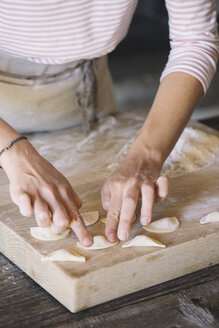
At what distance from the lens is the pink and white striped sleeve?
1.27 metres

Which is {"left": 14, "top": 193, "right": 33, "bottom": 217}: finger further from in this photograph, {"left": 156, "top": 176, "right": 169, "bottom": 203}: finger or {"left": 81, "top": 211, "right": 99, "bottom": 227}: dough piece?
{"left": 156, "top": 176, "right": 169, "bottom": 203}: finger

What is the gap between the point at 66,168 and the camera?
134 centimetres

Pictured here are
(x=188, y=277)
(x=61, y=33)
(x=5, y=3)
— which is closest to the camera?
(x=188, y=277)

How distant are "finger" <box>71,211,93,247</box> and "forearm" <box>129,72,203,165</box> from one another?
224mm

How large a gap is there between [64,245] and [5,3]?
53 centimetres

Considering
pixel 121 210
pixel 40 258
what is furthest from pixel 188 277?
pixel 40 258

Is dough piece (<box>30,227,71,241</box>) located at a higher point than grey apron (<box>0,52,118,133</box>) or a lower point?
higher

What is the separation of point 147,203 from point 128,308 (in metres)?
0.21

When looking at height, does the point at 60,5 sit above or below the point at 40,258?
above

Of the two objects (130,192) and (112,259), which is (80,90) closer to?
(130,192)

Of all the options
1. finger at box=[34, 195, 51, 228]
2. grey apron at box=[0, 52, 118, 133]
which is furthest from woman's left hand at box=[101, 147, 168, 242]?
grey apron at box=[0, 52, 118, 133]

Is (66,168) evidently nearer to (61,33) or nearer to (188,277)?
(61,33)

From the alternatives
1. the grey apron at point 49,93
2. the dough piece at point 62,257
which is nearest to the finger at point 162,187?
the dough piece at point 62,257

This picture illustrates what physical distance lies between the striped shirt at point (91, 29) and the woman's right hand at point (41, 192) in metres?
0.31
